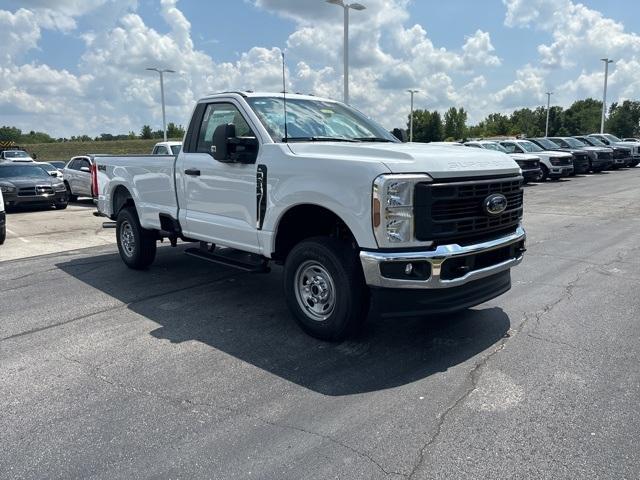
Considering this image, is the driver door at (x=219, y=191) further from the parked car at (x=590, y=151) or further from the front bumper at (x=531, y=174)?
the parked car at (x=590, y=151)

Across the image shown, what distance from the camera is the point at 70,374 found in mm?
4406

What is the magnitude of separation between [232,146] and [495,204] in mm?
2525

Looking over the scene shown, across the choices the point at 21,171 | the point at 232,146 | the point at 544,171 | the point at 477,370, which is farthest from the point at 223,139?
the point at 544,171

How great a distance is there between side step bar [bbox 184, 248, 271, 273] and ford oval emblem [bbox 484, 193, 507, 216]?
7.36 feet

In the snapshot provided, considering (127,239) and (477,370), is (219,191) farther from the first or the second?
(477,370)

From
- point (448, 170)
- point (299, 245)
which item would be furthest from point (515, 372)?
point (299, 245)

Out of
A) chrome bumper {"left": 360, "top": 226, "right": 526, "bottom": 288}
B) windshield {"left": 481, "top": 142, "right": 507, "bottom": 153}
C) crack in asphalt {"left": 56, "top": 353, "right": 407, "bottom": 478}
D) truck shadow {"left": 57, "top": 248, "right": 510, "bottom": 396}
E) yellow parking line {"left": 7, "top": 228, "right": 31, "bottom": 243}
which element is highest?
windshield {"left": 481, "top": 142, "right": 507, "bottom": 153}

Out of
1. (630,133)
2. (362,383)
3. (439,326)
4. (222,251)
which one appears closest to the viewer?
(362,383)

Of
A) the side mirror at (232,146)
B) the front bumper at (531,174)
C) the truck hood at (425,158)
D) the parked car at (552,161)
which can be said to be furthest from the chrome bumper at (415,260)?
the parked car at (552,161)

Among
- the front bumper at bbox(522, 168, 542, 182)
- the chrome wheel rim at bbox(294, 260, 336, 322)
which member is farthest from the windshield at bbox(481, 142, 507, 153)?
the chrome wheel rim at bbox(294, 260, 336, 322)

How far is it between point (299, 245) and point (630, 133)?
96.8 metres

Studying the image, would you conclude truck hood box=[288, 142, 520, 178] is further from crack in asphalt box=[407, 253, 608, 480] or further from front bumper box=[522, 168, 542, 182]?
front bumper box=[522, 168, 542, 182]

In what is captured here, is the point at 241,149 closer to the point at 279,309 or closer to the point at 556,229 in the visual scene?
the point at 279,309

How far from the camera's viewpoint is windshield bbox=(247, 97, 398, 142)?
5608 mm
